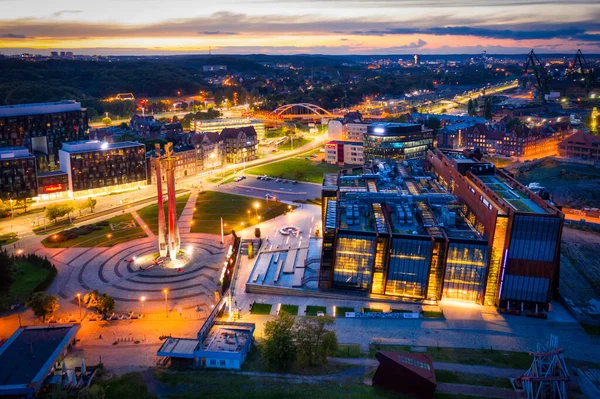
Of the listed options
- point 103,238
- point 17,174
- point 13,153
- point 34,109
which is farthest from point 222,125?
point 103,238

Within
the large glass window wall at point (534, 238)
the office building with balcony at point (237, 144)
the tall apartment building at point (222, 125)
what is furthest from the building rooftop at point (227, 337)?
the tall apartment building at point (222, 125)

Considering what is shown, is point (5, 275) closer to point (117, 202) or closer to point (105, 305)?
point (105, 305)

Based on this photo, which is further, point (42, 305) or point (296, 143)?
point (296, 143)

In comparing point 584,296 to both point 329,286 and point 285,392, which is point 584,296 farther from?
point 285,392

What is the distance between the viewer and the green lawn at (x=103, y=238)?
266 ft

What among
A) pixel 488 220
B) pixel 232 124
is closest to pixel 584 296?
pixel 488 220

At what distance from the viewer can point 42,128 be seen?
123438mm

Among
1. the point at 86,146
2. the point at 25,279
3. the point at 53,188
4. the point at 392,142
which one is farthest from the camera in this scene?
the point at 392,142

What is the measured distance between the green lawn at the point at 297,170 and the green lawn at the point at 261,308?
210 ft

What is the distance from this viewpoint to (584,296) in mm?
61406

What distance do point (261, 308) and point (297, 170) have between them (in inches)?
3003

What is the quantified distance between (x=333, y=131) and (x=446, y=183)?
8678cm

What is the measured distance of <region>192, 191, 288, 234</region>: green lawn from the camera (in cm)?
8931

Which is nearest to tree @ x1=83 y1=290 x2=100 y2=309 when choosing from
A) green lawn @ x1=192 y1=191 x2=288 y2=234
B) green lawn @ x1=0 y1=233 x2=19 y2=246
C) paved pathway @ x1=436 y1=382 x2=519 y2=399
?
green lawn @ x1=192 y1=191 x2=288 y2=234
